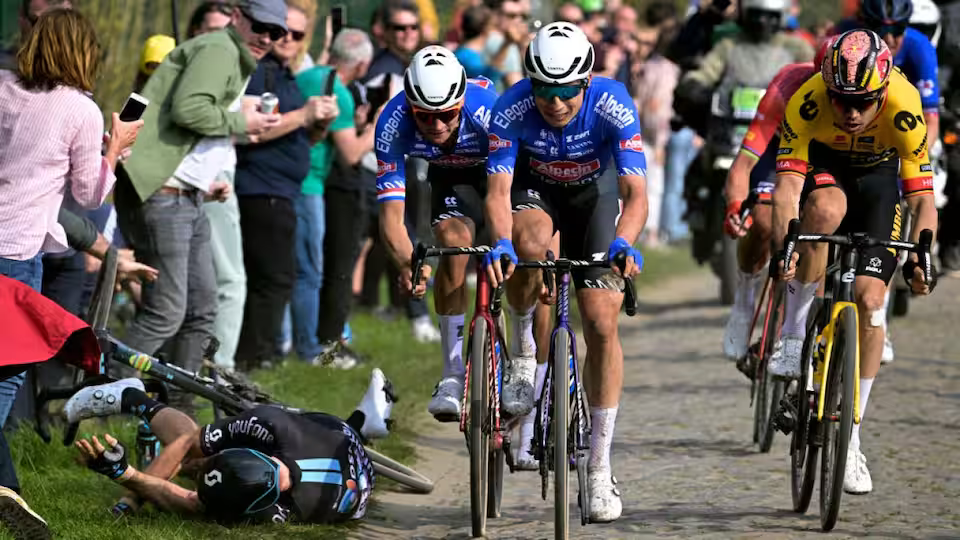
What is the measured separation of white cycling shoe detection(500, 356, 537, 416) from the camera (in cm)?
815

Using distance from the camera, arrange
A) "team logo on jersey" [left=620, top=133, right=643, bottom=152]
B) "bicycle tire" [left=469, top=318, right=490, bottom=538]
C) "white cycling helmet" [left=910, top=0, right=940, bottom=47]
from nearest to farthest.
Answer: "bicycle tire" [left=469, top=318, right=490, bottom=538] → "team logo on jersey" [left=620, top=133, right=643, bottom=152] → "white cycling helmet" [left=910, top=0, right=940, bottom=47]

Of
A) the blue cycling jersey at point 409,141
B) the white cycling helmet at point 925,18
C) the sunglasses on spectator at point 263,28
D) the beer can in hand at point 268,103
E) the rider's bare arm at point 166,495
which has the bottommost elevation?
the rider's bare arm at point 166,495

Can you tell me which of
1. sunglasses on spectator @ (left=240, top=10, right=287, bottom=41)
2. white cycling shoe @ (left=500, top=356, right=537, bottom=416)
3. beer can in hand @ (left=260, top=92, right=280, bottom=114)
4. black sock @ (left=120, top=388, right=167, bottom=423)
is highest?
sunglasses on spectator @ (left=240, top=10, right=287, bottom=41)

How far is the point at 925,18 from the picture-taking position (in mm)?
13289

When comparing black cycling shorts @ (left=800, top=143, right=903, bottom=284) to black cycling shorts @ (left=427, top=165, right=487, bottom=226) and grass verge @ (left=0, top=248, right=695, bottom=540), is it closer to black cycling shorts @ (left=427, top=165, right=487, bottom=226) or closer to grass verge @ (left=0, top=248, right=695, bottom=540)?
black cycling shorts @ (left=427, top=165, right=487, bottom=226)

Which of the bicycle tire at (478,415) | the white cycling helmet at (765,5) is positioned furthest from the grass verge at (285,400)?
the white cycling helmet at (765,5)

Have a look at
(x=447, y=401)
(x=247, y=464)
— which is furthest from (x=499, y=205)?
(x=247, y=464)

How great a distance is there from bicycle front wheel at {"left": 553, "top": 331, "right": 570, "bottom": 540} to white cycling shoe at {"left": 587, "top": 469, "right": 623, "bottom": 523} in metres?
0.41

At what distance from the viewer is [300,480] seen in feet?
26.0

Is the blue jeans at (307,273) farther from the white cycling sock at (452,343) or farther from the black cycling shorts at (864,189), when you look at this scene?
the black cycling shorts at (864,189)

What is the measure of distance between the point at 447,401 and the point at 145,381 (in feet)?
4.66

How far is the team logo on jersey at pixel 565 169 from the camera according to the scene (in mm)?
8367

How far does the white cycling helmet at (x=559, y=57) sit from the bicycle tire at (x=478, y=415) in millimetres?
1136

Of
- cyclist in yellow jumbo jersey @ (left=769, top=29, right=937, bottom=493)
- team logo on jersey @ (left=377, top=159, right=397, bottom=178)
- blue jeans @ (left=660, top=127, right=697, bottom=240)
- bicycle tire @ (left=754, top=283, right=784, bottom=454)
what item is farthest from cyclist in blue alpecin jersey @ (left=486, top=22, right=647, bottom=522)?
blue jeans @ (left=660, top=127, right=697, bottom=240)
